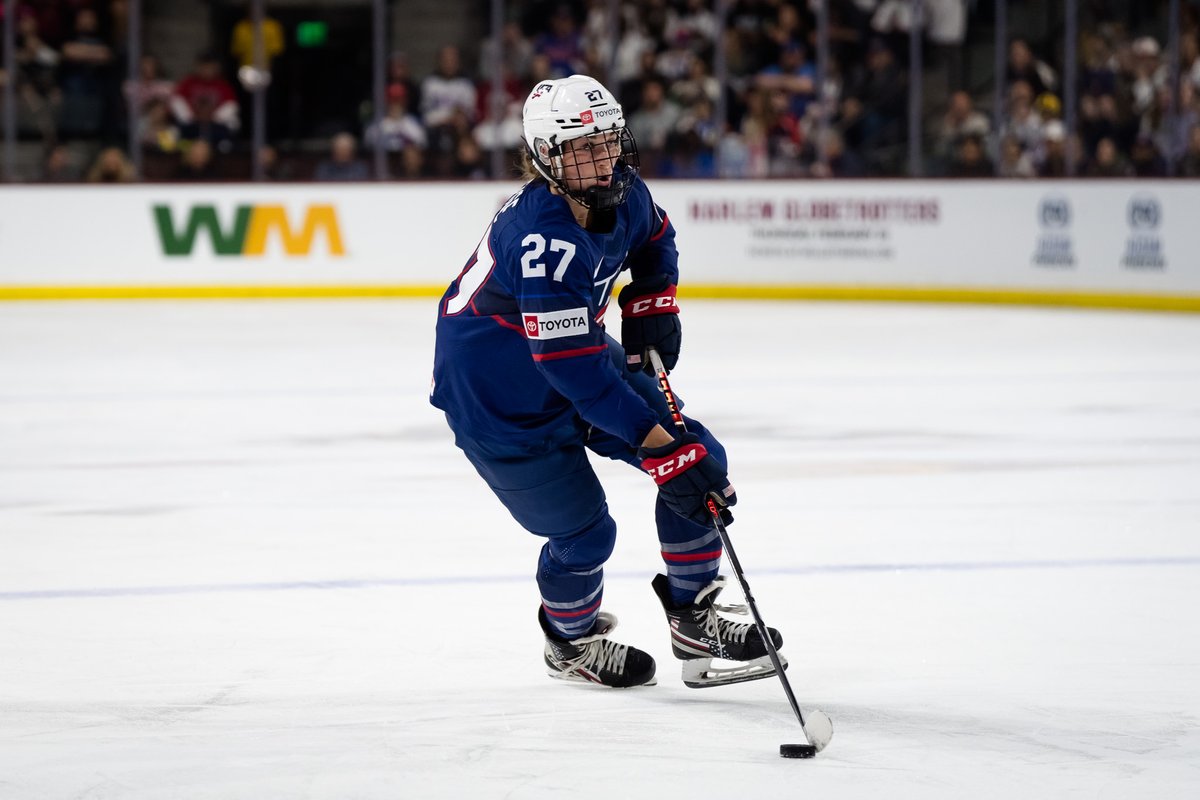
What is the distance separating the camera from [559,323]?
3074mm

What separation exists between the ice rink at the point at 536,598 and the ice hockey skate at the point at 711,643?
0.05 m

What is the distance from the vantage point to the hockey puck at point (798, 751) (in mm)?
2953

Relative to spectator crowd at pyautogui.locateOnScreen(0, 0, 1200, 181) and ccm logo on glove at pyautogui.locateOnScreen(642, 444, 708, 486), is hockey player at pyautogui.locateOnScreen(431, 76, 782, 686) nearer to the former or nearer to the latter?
ccm logo on glove at pyautogui.locateOnScreen(642, 444, 708, 486)

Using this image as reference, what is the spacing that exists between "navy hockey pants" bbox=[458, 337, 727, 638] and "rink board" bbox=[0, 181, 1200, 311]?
920cm

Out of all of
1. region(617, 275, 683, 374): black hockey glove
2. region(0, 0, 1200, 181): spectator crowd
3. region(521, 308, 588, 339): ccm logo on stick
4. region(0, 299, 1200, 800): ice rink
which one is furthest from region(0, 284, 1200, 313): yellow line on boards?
region(521, 308, 588, 339): ccm logo on stick

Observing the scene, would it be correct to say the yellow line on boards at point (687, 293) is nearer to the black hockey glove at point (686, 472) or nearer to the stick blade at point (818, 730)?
the black hockey glove at point (686, 472)

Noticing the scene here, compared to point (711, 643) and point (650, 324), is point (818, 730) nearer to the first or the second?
point (711, 643)

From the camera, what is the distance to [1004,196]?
41.0 feet

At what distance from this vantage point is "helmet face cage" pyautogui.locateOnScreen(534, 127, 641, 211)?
3.18 m

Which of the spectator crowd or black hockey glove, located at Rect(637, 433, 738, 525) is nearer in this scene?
black hockey glove, located at Rect(637, 433, 738, 525)

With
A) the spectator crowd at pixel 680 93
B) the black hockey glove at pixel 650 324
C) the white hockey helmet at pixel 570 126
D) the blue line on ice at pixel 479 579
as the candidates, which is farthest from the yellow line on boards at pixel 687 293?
the white hockey helmet at pixel 570 126

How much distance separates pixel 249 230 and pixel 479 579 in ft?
30.5

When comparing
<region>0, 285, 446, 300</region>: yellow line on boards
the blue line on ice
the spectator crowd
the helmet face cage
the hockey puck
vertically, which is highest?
the spectator crowd

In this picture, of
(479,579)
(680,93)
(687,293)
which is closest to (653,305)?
(479,579)
